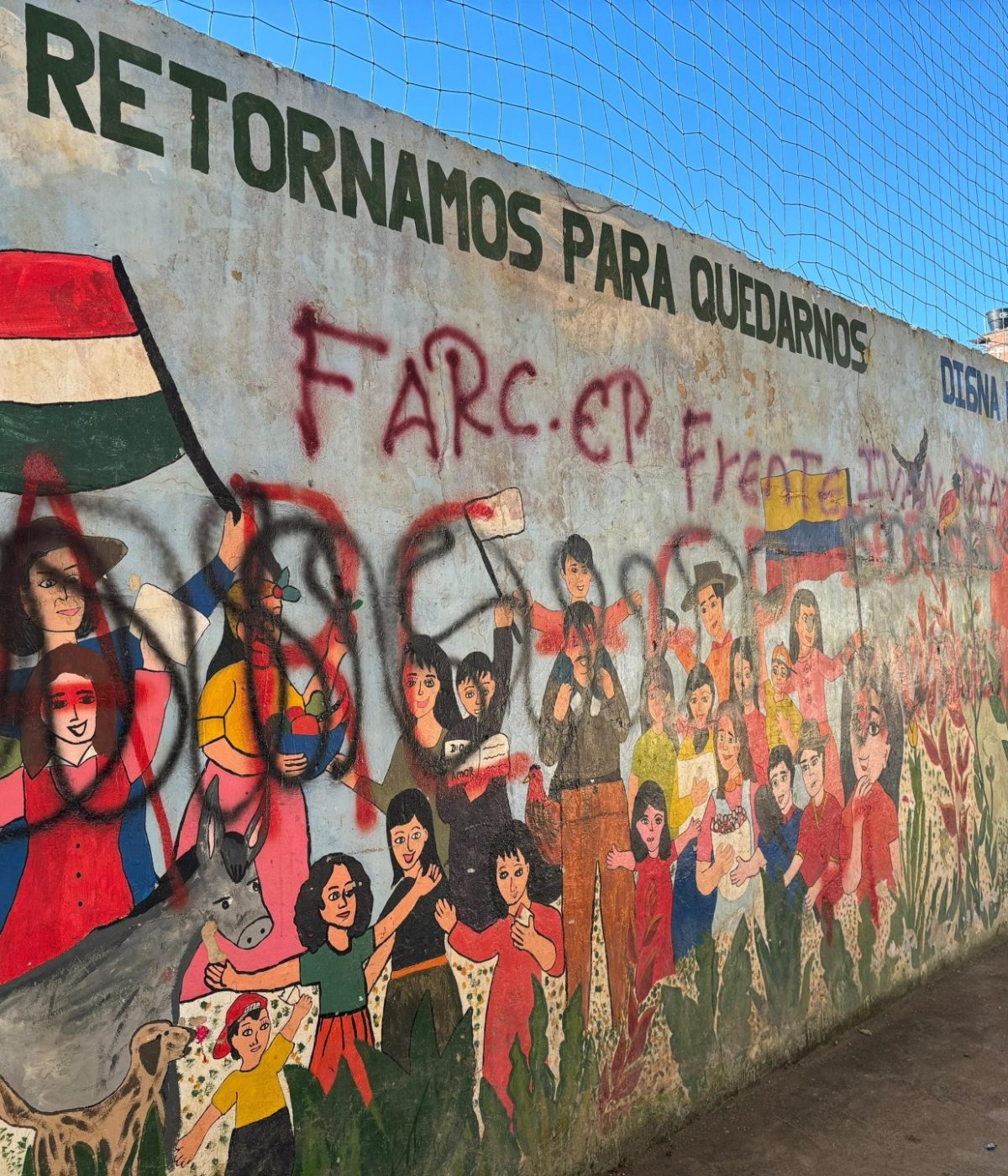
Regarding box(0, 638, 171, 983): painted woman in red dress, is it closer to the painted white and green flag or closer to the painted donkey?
the painted donkey

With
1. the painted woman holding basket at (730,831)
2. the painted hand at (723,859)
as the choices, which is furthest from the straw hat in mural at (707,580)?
the painted hand at (723,859)

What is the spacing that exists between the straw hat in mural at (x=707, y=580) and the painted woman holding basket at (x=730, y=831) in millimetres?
407

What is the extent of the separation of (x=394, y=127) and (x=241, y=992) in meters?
2.13

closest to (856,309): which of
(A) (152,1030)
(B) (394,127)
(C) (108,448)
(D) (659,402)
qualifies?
(D) (659,402)

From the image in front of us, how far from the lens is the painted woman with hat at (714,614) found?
3.66m

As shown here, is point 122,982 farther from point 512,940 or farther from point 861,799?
point 861,799

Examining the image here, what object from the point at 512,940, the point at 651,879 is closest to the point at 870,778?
the point at 651,879

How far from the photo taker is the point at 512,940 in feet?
9.74

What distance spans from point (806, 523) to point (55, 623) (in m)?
3.03

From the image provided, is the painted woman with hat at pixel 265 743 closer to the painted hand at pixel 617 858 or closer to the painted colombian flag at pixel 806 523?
the painted hand at pixel 617 858

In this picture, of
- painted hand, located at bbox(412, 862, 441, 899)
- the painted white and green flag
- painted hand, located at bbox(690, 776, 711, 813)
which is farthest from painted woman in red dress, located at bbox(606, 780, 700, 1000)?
the painted white and green flag

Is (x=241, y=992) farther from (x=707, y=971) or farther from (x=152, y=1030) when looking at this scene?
(x=707, y=971)

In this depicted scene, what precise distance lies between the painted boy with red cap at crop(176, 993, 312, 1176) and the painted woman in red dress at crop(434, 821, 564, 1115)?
553 mm

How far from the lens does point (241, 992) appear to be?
7.70 ft
